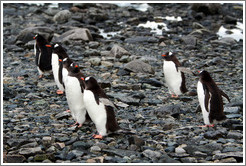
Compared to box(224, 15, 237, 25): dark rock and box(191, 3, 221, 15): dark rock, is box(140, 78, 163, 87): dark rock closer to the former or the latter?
box(224, 15, 237, 25): dark rock

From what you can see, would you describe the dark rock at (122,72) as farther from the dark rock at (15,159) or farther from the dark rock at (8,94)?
the dark rock at (15,159)

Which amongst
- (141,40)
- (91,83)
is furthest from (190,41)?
(91,83)

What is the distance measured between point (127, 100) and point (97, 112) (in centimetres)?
155

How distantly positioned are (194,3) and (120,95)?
14.0 metres

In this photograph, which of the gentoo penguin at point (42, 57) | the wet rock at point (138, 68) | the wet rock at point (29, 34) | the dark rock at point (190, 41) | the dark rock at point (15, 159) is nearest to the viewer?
the dark rock at point (15, 159)

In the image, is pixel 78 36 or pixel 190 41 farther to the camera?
pixel 190 41

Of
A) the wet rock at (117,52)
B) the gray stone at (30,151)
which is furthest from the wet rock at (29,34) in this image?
the gray stone at (30,151)

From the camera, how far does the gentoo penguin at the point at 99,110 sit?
177 inches

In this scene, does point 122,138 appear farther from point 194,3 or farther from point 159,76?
point 194,3

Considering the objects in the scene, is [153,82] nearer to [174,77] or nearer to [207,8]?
[174,77]

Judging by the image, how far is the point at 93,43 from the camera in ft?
35.3

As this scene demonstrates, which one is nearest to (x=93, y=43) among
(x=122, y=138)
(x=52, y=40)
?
(x=52, y=40)

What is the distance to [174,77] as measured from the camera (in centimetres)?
695

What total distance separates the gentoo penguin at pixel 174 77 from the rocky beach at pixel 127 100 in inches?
6.0
